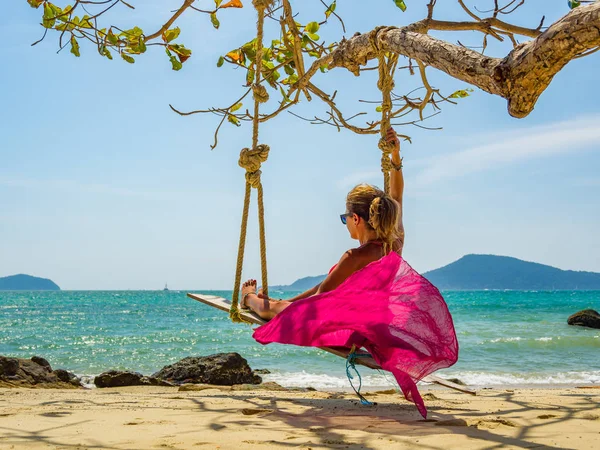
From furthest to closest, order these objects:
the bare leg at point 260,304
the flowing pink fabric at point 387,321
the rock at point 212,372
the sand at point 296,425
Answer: the rock at point 212,372, the bare leg at point 260,304, the flowing pink fabric at point 387,321, the sand at point 296,425

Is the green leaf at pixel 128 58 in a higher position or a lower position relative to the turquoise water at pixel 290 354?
higher

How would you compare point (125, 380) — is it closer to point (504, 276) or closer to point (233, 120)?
point (233, 120)

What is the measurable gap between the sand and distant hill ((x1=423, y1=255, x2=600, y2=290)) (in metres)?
104

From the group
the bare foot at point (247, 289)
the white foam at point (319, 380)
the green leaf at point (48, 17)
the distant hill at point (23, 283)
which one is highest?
the distant hill at point (23, 283)

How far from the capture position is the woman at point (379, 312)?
2279mm

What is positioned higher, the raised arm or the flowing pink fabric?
the raised arm

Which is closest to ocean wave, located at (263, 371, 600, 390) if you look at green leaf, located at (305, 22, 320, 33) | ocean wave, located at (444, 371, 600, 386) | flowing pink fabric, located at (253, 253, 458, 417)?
ocean wave, located at (444, 371, 600, 386)

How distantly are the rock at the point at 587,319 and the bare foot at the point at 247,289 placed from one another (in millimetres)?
14912

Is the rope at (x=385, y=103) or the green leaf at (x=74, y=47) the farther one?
the green leaf at (x=74, y=47)

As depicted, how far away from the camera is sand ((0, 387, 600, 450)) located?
188 cm

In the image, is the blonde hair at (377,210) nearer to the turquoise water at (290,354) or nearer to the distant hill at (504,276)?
the turquoise water at (290,354)

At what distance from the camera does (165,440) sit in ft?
6.34

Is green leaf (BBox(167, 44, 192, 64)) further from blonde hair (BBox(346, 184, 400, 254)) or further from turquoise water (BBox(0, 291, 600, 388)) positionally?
turquoise water (BBox(0, 291, 600, 388))

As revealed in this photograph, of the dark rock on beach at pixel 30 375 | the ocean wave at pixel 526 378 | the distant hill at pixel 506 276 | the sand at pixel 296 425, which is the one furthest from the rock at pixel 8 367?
the distant hill at pixel 506 276
